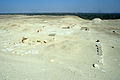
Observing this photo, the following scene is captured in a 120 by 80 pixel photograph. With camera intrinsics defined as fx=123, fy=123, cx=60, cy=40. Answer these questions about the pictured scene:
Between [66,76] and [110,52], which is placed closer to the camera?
[66,76]

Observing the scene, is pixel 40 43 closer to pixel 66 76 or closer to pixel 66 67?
pixel 66 67

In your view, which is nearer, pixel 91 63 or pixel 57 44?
pixel 91 63

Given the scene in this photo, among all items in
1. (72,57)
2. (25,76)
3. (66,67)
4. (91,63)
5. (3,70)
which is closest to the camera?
(25,76)

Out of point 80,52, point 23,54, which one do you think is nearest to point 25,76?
point 23,54

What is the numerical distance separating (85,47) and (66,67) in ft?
7.95

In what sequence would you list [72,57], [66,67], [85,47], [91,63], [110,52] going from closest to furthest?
[66,67]
[91,63]
[72,57]
[110,52]
[85,47]

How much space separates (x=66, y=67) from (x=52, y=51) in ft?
6.19

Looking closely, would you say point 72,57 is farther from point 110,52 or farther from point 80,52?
point 110,52

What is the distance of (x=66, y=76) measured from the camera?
14.2 ft

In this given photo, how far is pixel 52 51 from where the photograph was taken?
263 inches

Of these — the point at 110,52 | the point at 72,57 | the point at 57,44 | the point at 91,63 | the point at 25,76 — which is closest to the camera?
the point at 25,76

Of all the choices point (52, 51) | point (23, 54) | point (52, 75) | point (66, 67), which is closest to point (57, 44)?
point (52, 51)

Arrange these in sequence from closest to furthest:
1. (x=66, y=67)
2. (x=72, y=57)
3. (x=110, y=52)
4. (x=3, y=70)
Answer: (x=3, y=70) < (x=66, y=67) < (x=72, y=57) < (x=110, y=52)

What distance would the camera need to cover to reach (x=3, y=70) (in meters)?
4.59
